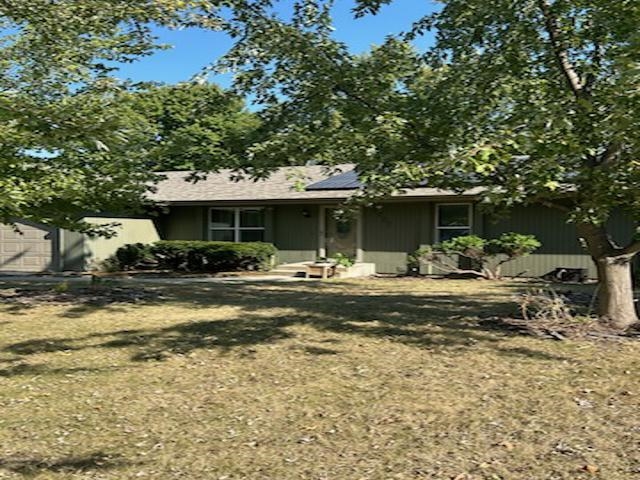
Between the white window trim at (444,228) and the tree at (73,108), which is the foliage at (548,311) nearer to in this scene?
the tree at (73,108)

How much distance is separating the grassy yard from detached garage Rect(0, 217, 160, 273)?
10270 mm

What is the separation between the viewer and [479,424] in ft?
15.6

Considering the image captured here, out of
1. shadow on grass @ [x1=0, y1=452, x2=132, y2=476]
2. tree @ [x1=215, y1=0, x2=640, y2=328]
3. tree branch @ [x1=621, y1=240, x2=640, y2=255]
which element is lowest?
shadow on grass @ [x1=0, y1=452, x2=132, y2=476]

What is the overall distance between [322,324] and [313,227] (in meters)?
11.2

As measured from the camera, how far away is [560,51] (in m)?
7.50

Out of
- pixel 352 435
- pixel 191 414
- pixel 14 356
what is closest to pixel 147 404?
pixel 191 414

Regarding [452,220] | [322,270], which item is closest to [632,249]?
[322,270]

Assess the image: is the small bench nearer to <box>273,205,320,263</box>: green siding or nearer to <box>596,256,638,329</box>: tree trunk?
<box>273,205,320,263</box>: green siding

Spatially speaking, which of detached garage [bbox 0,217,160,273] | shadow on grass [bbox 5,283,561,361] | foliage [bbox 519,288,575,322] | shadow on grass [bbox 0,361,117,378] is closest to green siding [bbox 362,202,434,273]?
shadow on grass [bbox 5,283,561,361]

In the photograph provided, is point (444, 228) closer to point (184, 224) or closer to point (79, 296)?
point (184, 224)

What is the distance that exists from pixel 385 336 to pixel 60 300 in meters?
5.82

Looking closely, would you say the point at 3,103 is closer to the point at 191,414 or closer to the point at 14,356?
the point at 191,414

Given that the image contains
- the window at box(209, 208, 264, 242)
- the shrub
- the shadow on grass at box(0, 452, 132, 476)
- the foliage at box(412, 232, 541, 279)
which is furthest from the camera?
the window at box(209, 208, 264, 242)

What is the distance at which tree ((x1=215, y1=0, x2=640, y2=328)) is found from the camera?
6234 mm
